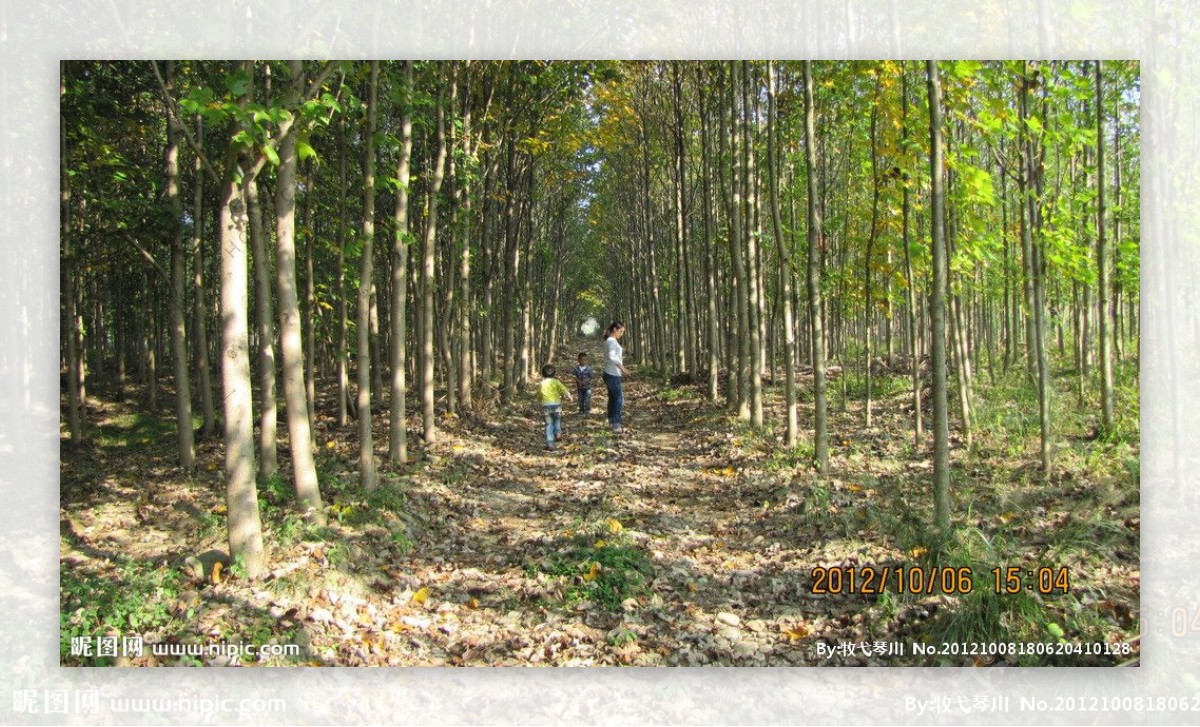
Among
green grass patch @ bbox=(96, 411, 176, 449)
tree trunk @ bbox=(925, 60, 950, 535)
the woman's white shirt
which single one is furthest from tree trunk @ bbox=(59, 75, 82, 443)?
tree trunk @ bbox=(925, 60, 950, 535)

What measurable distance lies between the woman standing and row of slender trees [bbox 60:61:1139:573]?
87.1 inches

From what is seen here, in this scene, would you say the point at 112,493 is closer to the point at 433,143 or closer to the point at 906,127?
the point at 433,143

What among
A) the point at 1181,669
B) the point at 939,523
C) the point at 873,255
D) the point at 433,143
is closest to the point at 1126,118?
the point at 873,255

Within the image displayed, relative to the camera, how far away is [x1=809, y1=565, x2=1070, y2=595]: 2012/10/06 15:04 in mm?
4434

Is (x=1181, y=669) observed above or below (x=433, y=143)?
below

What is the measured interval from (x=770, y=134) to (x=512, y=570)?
21.6 ft

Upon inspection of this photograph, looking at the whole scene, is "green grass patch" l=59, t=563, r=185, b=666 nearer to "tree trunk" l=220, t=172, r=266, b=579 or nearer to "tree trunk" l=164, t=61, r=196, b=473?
"tree trunk" l=220, t=172, r=266, b=579

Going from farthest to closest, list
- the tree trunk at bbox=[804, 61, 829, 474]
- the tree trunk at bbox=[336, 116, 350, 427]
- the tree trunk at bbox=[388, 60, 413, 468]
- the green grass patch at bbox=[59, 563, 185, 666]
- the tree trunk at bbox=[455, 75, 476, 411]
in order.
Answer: the tree trunk at bbox=[455, 75, 476, 411]
the tree trunk at bbox=[336, 116, 350, 427]
the tree trunk at bbox=[388, 60, 413, 468]
the tree trunk at bbox=[804, 61, 829, 474]
the green grass patch at bbox=[59, 563, 185, 666]

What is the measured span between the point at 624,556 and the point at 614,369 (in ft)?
23.1

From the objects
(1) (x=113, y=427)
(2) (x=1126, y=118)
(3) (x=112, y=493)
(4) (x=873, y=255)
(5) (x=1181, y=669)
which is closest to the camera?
(5) (x=1181, y=669)

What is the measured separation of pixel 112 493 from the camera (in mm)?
8938

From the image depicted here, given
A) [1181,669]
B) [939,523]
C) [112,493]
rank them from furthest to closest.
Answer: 1. [112,493]
2. [939,523]
3. [1181,669]

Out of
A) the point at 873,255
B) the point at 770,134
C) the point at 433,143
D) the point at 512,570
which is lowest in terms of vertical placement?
the point at 512,570

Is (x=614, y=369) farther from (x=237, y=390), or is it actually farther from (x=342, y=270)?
(x=237, y=390)
